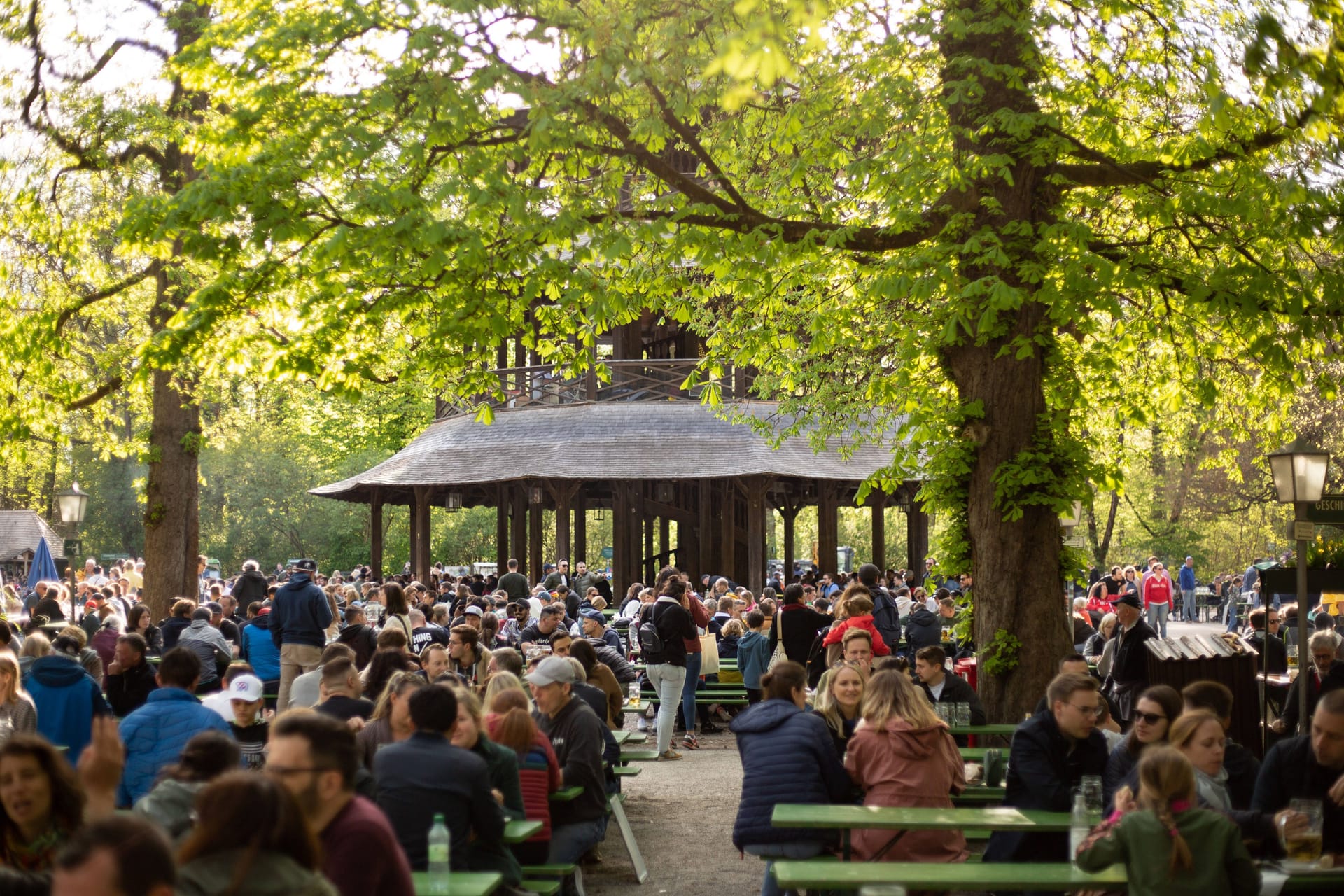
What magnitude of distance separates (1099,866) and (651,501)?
85.1 feet

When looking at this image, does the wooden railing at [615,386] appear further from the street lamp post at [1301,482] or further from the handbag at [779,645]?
the street lamp post at [1301,482]

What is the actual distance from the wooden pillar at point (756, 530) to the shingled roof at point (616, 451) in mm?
434

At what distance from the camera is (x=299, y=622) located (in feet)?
45.4

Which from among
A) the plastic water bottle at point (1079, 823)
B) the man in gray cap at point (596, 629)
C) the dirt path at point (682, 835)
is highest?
the man in gray cap at point (596, 629)

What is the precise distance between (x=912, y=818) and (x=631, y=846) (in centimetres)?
308

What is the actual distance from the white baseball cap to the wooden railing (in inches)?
753

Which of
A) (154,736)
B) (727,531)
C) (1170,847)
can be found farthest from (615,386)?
(1170,847)

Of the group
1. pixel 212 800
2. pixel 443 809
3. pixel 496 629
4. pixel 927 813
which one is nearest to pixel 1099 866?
pixel 927 813

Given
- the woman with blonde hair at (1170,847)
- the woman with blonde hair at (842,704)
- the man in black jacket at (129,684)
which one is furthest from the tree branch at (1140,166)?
the man in black jacket at (129,684)

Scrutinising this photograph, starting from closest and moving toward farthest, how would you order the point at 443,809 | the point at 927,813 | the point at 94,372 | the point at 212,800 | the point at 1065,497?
the point at 212,800 < the point at 443,809 < the point at 927,813 < the point at 1065,497 < the point at 94,372

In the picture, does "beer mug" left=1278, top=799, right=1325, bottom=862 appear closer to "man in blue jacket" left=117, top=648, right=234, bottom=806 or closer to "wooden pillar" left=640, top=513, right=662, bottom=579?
"man in blue jacket" left=117, top=648, right=234, bottom=806

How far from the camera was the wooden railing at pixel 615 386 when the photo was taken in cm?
2831

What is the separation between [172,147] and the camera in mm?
18016

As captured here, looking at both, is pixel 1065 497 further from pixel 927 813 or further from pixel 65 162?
pixel 65 162
